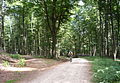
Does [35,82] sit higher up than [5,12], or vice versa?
[5,12]

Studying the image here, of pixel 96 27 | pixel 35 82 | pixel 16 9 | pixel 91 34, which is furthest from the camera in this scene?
pixel 91 34

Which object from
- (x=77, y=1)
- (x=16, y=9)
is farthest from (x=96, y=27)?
(x=16, y=9)

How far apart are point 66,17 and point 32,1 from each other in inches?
236

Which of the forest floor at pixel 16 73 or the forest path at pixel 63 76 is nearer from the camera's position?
the forest path at pixel 63 76

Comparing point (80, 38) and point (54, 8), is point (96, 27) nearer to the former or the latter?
point (80, 38)

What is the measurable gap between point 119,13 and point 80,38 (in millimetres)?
30003

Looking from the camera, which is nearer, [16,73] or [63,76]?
[63,76]

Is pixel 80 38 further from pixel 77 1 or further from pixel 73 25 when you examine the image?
pixel 77 1

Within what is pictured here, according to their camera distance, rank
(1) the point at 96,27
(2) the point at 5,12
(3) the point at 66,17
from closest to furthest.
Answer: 1. (3) the point at 66,17
2. (2) the point at 5,12
3. (1) the point at 96,27

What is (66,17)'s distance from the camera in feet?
88.4

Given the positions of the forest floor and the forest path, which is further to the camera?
the forest floor

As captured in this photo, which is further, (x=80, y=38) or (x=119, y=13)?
(x=80, y=38)

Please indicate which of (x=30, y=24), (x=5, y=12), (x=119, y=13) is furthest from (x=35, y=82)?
(x=30, y=24)

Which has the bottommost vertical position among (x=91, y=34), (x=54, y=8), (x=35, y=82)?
(x=35, y=82)
